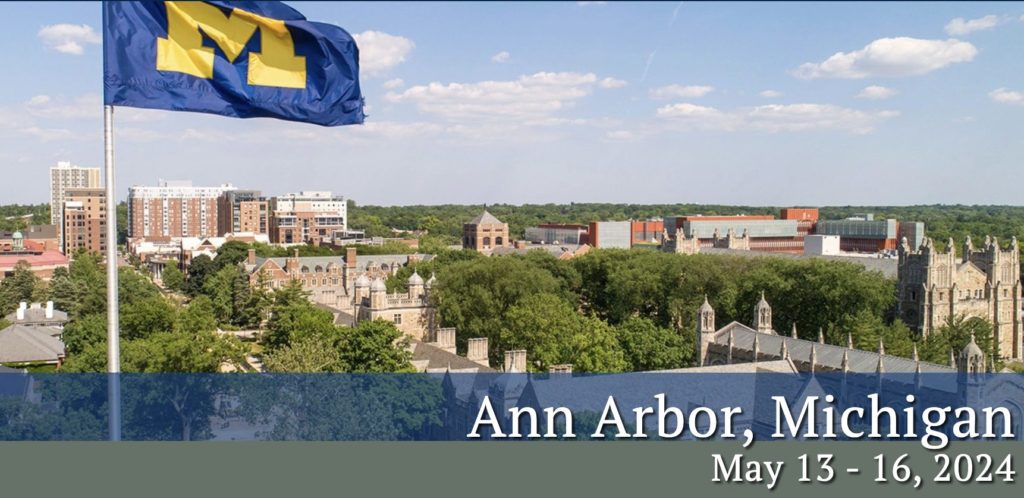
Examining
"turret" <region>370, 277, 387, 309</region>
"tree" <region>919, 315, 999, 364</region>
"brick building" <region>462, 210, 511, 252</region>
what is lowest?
"tree" <region>919, 315, 999, 364</region>

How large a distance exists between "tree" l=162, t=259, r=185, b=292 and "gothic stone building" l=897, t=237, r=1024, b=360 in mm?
98813

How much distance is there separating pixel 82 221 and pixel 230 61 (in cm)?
17936

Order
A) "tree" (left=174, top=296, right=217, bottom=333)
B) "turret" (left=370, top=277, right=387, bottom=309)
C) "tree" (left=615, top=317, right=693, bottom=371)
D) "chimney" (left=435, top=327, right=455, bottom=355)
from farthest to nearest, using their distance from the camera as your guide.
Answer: "turret" (left=370, top=277, right=387, bottom=309) < "tree" (left=174, top=296, right=217, bottom=333) < "chimney" (left=435, top=327, right=455, bottom=355) < "tree" (left=615, top=317, right=693, bottom=371)

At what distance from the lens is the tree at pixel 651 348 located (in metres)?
55.9

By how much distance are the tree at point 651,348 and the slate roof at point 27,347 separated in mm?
37670

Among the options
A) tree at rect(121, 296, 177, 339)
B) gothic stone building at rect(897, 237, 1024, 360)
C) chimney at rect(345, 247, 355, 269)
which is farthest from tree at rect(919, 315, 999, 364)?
chimney at rect(345, 247, 355, 269)

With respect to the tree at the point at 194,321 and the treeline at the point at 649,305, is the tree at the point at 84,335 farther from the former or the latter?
the treeline at the point at 649,305

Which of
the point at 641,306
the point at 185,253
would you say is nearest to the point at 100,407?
the point at 641,306

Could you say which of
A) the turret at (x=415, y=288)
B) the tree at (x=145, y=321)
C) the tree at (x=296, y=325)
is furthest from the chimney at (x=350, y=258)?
the tree at (x=145, y=321)

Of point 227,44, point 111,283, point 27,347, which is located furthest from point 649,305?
point 111,283

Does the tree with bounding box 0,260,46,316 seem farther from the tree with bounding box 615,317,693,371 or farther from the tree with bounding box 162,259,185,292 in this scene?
the tree with bounding box 615,317,693,371

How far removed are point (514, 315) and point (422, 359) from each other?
9347 millimetres

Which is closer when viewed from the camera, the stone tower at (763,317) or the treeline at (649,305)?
the treeline at (649,305)

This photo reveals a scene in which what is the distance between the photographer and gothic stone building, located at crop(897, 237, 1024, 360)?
73562mm
